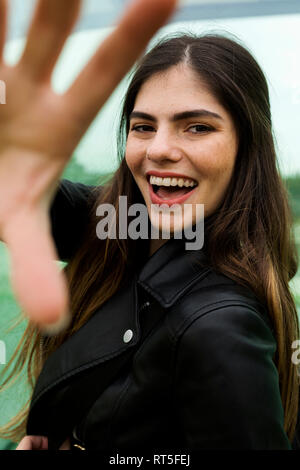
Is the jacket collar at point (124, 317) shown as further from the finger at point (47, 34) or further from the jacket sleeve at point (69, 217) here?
the finger at point (47, 34)

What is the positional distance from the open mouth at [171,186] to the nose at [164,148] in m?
0.04

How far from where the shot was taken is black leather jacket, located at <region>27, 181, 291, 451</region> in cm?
76

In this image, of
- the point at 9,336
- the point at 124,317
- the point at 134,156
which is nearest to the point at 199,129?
the point at 134,156

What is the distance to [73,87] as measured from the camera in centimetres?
51

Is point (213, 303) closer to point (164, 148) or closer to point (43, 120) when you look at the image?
point (164, 148)

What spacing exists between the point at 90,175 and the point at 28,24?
6.63 ft

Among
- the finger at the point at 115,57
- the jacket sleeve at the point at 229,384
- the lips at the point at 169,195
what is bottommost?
the jacket sleeve at the point at 229,384

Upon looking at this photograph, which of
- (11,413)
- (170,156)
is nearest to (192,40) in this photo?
(170,156)

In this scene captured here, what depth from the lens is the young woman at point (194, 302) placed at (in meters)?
0.78

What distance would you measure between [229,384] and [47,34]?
573mm

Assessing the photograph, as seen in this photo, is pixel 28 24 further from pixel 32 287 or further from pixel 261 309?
pixel 261 309

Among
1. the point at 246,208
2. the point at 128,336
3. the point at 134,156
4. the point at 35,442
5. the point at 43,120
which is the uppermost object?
the point at 134,156

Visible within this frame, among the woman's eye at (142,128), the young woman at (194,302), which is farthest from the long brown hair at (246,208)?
the woman's eye at (142,128)

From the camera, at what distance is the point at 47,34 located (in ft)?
1.53
